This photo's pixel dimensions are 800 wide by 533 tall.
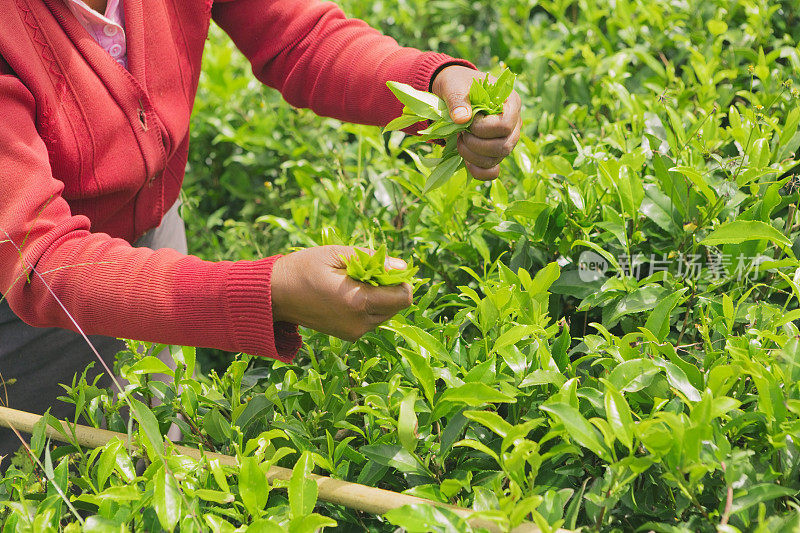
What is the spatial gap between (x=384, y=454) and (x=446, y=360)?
0.20 meters

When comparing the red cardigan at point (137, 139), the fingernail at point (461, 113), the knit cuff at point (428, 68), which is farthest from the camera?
the knit cuff at point (428, 68)

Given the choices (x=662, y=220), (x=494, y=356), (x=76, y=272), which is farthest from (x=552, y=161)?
(x=76, y=272)

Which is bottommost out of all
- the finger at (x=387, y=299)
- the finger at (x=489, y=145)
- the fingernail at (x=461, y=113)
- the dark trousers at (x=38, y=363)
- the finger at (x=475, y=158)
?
the dark trousers at (x=38, y=363)

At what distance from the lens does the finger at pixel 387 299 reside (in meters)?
1.14

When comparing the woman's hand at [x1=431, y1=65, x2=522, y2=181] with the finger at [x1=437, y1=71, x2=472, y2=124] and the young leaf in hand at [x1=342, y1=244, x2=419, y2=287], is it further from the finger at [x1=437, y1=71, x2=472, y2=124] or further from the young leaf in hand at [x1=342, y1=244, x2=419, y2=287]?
the young leaf in hand at [x1=342, y1=244, x2=419, y2=287]

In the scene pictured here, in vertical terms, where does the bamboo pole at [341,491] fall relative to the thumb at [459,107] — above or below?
below

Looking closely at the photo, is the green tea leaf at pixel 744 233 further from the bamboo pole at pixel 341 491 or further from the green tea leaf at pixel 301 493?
the green tea leaf at pixel 301 493

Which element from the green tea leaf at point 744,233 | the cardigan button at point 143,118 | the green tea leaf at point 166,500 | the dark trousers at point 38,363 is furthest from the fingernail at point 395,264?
the dark trousers at point 38,363

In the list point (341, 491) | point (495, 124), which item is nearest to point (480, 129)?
point (495, 124)

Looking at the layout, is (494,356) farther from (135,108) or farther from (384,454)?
(135,108)

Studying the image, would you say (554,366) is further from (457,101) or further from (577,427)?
(457,101)

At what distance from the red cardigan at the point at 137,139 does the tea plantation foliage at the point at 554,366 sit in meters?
0.18

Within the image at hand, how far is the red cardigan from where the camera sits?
4.11ft

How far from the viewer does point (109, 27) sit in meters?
1.58
